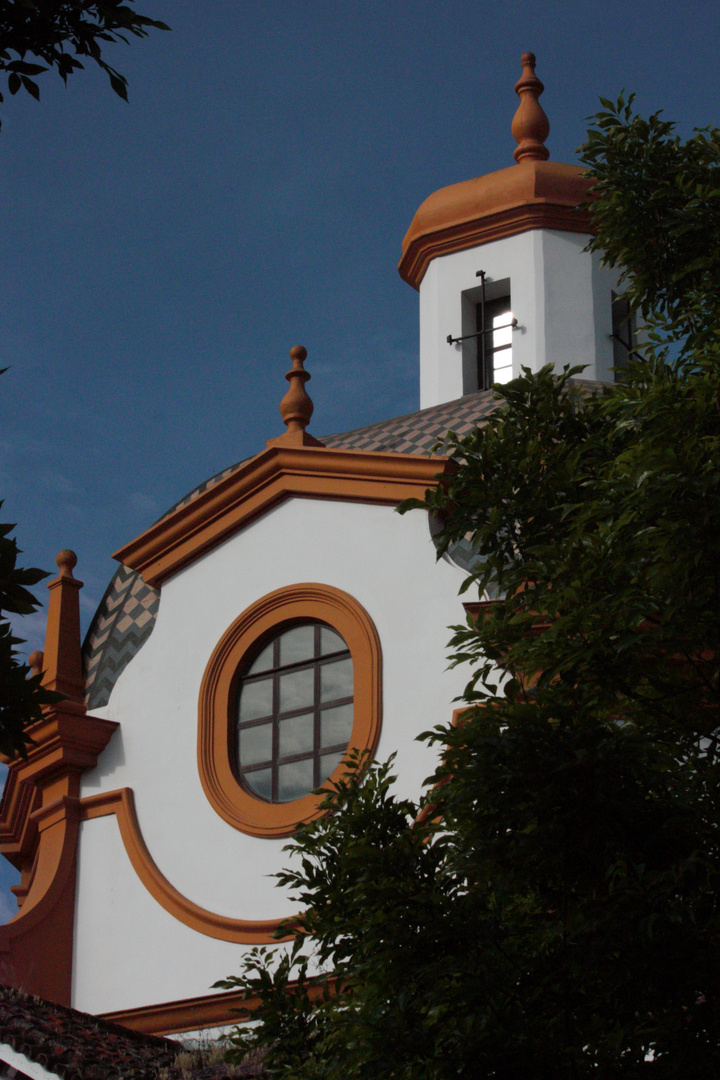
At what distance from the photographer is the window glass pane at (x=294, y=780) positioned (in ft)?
42.0

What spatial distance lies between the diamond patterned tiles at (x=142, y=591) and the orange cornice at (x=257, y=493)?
A: 429 mm

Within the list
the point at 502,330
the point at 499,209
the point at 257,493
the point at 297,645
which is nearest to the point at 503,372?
the point at 502,330

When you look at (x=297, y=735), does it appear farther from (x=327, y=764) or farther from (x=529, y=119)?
(x=529, y=119)

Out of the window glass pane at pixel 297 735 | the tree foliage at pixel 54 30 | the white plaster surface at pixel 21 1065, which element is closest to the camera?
the tree foliage at pixel 54 30

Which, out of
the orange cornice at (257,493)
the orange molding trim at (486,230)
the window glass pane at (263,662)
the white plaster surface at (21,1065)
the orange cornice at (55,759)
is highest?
the orange molding trim at (486,230)

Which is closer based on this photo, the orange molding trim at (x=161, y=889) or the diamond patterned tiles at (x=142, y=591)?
the orange molding trim at (x=161, y=889)

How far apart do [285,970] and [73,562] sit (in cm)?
827

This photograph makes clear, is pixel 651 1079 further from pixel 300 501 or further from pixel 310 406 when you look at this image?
pixel 310 406

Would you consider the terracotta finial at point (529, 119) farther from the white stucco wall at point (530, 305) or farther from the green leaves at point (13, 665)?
the green leaves at point (13, 665)

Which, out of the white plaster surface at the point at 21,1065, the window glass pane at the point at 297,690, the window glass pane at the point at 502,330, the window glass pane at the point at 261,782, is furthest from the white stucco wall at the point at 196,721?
the window glass pane at the point at 502,330

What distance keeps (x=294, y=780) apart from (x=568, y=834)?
6586 mm

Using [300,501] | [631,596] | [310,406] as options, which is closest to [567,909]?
[631,596]

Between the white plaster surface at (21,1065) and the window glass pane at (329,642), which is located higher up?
the window glass pane at (329,642)

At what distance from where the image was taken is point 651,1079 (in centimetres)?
604
